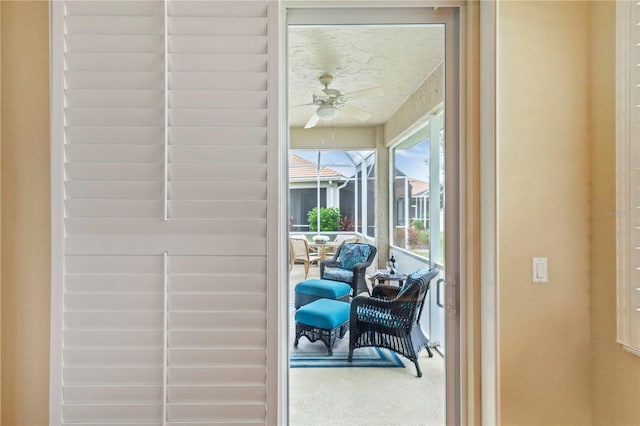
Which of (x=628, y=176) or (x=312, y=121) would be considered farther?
(x=312, y=121)

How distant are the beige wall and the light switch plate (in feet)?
6.72

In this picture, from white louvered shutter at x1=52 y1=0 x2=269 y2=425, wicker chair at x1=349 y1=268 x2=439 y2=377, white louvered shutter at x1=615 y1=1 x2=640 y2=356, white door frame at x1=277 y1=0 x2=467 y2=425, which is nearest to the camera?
white louvered shutter at x1=615 y1=1 x2=640 y2=356

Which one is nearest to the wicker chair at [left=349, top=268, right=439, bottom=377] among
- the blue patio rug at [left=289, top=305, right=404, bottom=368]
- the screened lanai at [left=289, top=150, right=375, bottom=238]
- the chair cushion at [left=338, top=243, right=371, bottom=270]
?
the blue patio rug at [left=289, top=305, right=404, bottom=368]

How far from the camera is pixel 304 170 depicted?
A: 1.51 m

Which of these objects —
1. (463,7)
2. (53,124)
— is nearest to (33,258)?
(53,124)

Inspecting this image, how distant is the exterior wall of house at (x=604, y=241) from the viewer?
1192mm

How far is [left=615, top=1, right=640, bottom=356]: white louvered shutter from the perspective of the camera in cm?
112

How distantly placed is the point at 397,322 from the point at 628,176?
3.50ft

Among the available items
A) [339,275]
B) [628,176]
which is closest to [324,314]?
[339,275]

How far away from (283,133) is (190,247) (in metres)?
0.64

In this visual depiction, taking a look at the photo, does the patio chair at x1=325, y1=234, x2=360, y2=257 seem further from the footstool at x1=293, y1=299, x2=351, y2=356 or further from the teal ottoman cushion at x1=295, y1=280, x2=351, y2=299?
the footstool at x1=293, y1=299, x2=351, y2=356

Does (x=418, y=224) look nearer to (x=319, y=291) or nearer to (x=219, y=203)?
(x=319, y=291)

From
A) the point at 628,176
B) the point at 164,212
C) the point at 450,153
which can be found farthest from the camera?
the point at 450,153

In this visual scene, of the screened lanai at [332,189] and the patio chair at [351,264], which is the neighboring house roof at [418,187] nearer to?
the screened lanai at [332,189]
